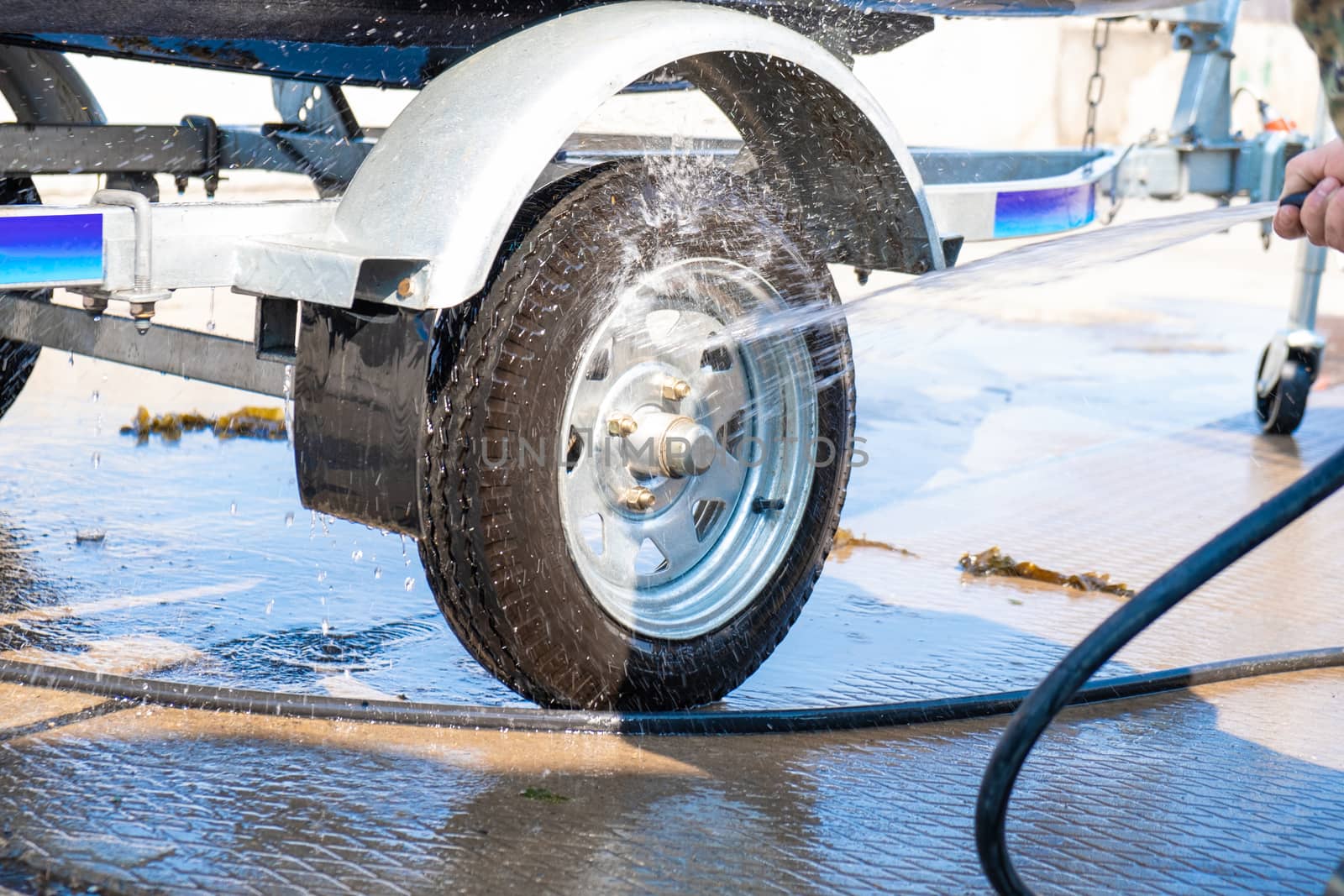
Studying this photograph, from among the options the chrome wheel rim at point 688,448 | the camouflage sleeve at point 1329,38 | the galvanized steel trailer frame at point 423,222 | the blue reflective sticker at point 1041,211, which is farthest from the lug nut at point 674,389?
the camouflage sleeve at point 1329,38

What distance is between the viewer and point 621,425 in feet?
8.29

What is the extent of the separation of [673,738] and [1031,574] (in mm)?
1496

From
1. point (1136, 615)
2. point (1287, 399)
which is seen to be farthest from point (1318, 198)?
point (1287, 399)

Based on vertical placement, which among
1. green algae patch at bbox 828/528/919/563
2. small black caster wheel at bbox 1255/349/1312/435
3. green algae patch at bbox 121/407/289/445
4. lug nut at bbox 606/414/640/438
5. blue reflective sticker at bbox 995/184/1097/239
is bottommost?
green algae patch at bbox 828/528/919/563

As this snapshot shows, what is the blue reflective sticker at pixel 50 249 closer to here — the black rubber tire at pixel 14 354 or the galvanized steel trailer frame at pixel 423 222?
the galvanized steel trailer frame at pixel 423 222

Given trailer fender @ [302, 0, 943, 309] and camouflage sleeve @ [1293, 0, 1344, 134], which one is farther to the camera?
trailer fender @ [302, 0, 943, 309]

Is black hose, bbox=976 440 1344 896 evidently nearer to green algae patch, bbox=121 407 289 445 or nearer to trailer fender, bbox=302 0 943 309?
trailer fender, bbox=302 0 943 309

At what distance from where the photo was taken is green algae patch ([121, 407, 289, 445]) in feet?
16.0

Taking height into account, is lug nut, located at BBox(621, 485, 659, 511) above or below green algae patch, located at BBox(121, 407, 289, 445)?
above

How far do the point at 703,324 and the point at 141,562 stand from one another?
1.61m

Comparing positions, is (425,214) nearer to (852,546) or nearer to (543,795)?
(543,795)

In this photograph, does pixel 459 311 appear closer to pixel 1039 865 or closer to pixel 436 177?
pixel 436 177

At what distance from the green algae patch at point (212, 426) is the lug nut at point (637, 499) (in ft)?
8.76

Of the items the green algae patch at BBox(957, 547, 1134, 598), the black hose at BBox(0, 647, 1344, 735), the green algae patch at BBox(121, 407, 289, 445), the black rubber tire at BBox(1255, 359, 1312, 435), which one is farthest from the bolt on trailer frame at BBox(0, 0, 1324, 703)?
the black rubber tire at BBox(1255, 359, 1312, 435)
